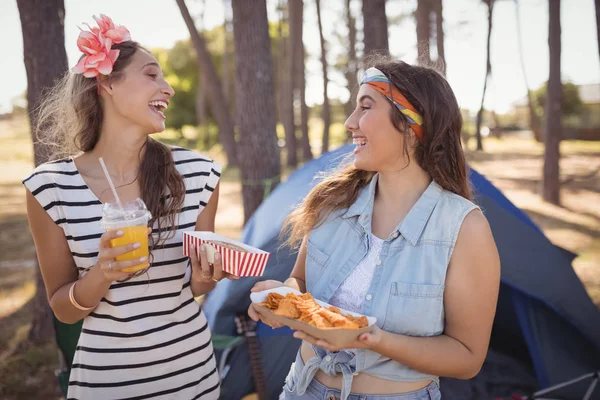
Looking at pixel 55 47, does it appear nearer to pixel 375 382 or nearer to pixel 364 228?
pixel 364 228

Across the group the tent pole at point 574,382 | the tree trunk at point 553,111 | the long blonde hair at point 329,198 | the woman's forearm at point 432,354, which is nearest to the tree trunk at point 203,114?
the tree trunk at point 553,111

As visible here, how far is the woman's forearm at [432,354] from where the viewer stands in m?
1.54

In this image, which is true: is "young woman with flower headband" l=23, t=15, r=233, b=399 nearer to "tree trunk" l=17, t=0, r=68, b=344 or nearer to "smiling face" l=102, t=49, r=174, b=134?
"smiling face" l=102, t=49, r=174, b=134

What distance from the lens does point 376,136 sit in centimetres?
182

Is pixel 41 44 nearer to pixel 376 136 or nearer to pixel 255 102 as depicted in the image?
pixel 255 102

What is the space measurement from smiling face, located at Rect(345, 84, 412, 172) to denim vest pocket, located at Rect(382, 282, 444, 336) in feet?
1.50

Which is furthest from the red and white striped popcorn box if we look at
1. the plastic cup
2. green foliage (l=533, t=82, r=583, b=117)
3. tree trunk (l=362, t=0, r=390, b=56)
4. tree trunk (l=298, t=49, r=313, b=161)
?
green foliage (l=533, t=82, r=583, b=117)

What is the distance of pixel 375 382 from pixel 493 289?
0.50m

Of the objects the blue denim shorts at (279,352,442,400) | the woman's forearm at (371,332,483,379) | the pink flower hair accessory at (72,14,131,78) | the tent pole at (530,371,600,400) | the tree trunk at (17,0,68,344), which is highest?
the tree trunk at (17,0,68,344)

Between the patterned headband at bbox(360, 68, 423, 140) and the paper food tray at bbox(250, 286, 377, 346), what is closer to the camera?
the paper food tray at bbox(250, 286, 377, 346)

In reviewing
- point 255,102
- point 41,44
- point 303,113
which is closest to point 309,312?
point 41,44

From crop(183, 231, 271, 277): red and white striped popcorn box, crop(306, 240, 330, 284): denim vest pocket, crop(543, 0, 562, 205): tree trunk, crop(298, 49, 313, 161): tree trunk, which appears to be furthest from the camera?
crop(298, 49, 313, 161): tree trunk

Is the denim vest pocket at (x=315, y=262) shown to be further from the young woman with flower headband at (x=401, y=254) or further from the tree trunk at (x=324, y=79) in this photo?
the tree trunk at (x=324, y=79)

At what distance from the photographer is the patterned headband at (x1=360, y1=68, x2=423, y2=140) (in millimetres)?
1807
